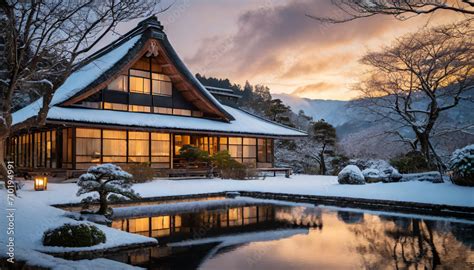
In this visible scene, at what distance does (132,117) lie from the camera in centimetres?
2217

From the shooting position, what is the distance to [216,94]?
36.0 m

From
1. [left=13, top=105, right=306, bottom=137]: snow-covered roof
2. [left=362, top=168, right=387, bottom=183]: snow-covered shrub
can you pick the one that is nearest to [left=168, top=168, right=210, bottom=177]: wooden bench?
[left=13, top=105, right=306, bottom=137]: snow-covered roof

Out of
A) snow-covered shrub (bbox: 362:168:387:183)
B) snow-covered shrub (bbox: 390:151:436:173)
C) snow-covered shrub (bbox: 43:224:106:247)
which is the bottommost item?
snow-covered shrub (bbox: 43:224:106:247)

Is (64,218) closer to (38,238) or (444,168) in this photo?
(38,238)

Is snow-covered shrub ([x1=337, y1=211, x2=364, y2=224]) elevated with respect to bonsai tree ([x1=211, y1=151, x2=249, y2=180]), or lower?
lower

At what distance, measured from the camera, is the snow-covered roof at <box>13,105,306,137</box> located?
19844 millimetres

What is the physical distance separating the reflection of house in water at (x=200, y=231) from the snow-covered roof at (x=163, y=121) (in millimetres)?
9574

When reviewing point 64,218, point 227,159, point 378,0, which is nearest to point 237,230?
point 64,218

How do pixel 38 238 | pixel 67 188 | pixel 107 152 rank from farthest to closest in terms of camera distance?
pixel 107 152
pixel 67 188
pixel 38 238

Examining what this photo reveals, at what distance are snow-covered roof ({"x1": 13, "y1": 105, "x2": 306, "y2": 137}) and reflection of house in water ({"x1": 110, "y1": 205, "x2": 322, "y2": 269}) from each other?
9.57 m

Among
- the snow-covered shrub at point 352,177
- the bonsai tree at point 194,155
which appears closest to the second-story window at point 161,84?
the bonsai tree at point 194,155

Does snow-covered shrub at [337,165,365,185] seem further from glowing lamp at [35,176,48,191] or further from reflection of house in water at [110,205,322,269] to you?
glowing lamp at [35,176,48,191]

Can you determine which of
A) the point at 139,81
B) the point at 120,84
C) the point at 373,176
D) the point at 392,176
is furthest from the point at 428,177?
the point at 120,84

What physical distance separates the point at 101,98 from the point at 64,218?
1481 cm
